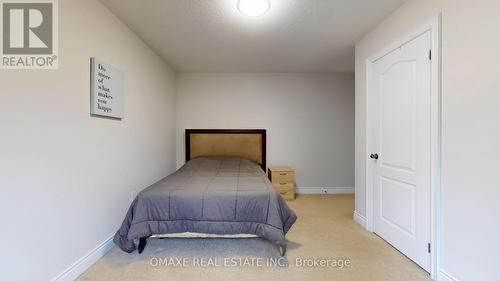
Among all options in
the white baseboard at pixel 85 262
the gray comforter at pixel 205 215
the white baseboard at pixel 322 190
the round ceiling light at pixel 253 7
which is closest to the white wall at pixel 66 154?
the white baseboard at pixel 85 262

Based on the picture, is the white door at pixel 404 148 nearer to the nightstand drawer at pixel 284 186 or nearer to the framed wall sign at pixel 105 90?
the nightstand drawer at pixel 284 186

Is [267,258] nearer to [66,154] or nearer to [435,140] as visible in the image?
[435,140]

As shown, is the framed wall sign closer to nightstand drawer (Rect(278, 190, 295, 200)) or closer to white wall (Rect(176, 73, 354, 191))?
white wall (Rect(176, 73, 354, 191))

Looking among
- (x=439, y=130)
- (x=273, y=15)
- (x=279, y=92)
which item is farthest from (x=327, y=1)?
(x=279, y=92)

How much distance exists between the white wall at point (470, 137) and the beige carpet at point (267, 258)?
488mm

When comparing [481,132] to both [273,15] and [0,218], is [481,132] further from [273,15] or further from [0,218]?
[0,218]

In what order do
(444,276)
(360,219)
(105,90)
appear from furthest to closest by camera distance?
(360,219) → (105,90) → (444,276)

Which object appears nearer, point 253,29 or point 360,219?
point 253,29

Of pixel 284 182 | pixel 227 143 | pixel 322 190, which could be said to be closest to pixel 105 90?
pixel 227 143

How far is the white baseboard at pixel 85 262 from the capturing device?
1788 mm

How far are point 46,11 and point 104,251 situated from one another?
197cm

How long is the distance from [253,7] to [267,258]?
2.21 metres

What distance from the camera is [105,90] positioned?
226 cm

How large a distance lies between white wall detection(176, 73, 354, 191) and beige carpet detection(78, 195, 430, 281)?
1881mm
